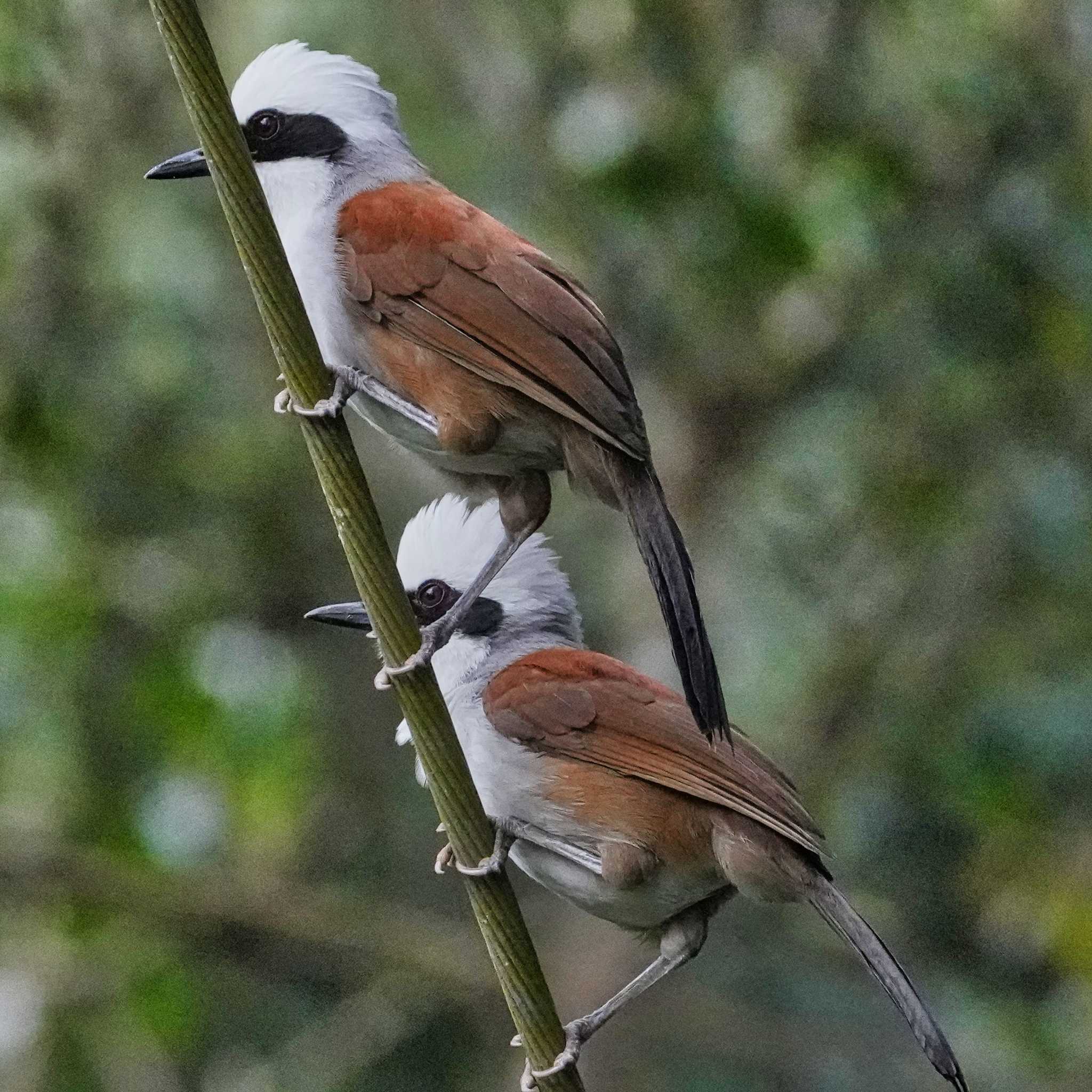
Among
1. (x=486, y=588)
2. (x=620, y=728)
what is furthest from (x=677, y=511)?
(x=620, y=728)

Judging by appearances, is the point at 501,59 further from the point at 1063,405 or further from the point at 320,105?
the point at 320,105

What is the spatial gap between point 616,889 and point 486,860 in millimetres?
737

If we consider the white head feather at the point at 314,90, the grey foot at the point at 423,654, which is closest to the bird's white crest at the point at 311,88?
the white head feather at the point at 314,90

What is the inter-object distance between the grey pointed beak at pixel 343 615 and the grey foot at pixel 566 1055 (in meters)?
0.79

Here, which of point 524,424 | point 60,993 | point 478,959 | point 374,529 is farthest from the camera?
point 478,959

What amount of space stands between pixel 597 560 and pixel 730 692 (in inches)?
42.7

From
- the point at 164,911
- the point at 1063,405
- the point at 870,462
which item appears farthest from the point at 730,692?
the point at 164,911

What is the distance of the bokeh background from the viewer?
475 centimetres

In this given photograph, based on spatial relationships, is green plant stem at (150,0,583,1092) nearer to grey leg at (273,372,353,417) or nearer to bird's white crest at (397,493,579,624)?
grey leg at (273,372,353,417)

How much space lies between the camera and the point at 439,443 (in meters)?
2.73

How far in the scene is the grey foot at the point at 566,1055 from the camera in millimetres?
2311

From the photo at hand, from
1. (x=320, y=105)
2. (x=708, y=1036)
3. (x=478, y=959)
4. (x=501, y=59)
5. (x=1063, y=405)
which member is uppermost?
(x=320, y=105)

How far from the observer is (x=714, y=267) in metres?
4.89

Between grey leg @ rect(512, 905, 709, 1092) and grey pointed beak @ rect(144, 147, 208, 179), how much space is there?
153cm
